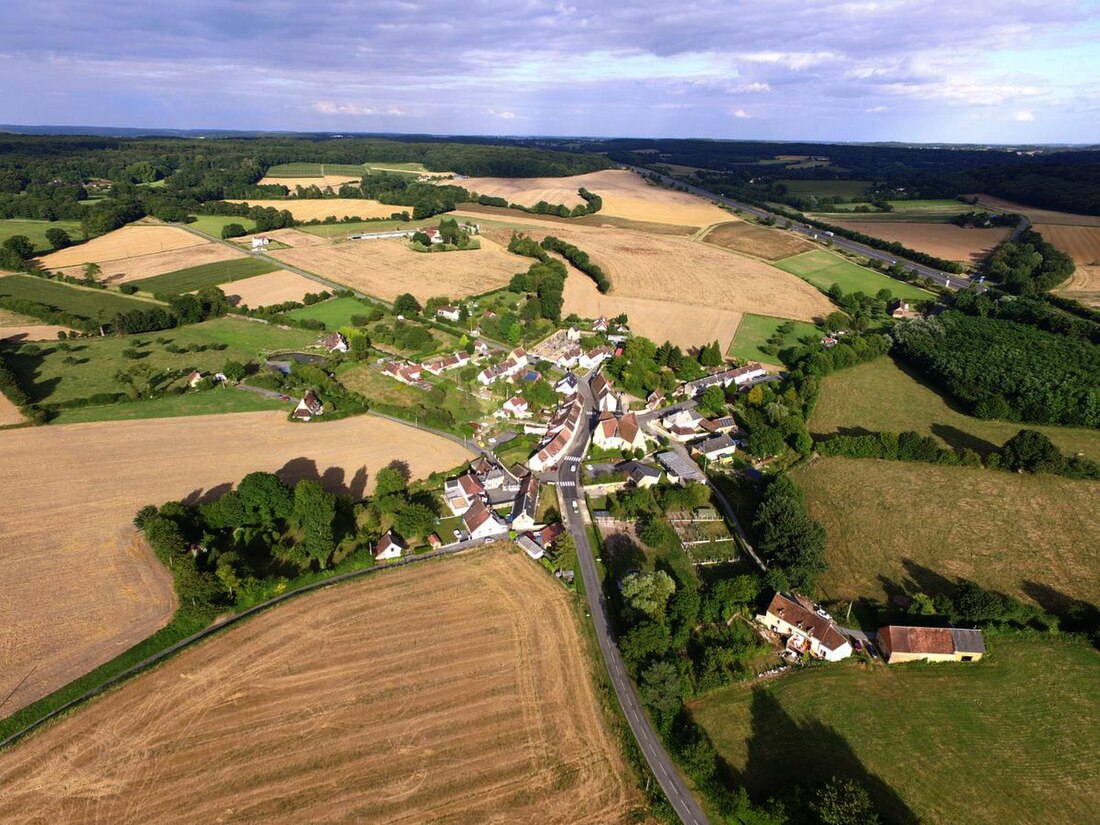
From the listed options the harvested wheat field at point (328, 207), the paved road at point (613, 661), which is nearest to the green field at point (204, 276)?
the harvested wheat field at point (328, 207)

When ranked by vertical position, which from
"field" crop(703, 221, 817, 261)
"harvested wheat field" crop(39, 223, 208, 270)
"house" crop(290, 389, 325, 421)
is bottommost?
"house" crop(290, 389, 325, 421)

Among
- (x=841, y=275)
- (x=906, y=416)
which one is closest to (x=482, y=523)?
(x=906, y=416)

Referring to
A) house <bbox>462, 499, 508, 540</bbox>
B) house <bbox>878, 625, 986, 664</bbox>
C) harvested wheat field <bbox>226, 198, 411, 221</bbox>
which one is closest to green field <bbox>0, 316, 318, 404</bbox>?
house <bbox>462, 499, 508, 540</bbox>

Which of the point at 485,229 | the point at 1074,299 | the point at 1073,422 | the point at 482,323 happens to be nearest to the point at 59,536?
the point at 482,323

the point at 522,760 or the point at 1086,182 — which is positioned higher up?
the point at 1086,182

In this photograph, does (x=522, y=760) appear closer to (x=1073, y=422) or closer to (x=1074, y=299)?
(x=1073, y=422)

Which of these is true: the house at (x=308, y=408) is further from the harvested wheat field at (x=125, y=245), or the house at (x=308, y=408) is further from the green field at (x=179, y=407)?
the harvested wheat field at (x=125, y=245)

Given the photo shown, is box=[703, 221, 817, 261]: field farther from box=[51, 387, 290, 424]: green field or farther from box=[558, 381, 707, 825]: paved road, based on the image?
box=[51, 387, 290, 424]: green field
